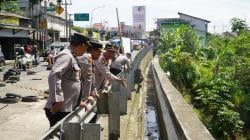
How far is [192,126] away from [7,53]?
3935 centimetres

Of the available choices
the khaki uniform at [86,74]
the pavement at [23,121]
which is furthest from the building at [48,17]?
the khaki uniform at [86,74]

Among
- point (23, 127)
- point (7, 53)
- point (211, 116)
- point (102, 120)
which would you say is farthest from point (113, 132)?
point (7, 53)

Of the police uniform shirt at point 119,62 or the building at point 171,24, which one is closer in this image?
the police uniform shirt at point 119,62

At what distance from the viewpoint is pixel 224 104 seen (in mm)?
15328

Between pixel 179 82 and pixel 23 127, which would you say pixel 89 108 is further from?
pixel 179 82

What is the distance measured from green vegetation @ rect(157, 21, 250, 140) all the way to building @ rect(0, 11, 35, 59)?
15.6 m

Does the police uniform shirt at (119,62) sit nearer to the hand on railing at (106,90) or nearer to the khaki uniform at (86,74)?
the hand on railing at (106,90)

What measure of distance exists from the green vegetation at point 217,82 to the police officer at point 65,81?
795 cm

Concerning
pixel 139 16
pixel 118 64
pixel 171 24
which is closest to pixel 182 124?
pixel 118 64

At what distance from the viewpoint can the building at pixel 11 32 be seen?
140 feet

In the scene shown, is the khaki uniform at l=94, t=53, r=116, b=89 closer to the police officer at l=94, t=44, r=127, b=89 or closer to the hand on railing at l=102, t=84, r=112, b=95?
the police officer at l=94, t=44, r=127, b=89

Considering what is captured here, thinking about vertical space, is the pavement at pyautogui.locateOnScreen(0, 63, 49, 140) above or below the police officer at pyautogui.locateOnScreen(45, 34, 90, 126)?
below

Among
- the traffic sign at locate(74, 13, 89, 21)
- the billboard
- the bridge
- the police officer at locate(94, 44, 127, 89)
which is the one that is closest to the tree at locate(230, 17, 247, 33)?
the bridge

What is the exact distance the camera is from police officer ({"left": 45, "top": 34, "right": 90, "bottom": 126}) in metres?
5.73
